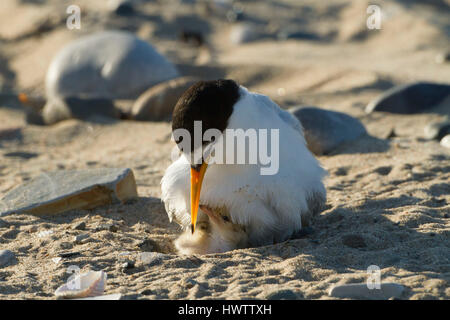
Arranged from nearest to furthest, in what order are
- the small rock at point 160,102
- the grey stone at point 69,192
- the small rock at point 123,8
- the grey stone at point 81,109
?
1. the grey stone at point 69,192
2. the small rock at point 160,102
3. the grey stone at point 81,109
4. the small rock at point 123,8

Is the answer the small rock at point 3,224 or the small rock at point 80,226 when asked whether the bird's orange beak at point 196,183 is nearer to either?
the small rock at point 80,226

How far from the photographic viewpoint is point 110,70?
851 cm

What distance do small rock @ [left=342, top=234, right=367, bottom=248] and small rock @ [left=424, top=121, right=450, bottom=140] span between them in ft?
8.26

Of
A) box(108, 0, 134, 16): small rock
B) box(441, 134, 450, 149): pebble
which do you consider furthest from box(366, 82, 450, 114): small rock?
box(108, 0, 134, 16): small rock

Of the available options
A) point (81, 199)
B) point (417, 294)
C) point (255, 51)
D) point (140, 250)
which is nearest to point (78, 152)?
point (81, 199)

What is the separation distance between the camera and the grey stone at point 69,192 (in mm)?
4289

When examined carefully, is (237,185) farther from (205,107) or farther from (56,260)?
(56,260)

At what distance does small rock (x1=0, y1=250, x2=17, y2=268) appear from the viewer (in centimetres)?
346

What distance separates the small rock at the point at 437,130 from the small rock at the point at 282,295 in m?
3.39

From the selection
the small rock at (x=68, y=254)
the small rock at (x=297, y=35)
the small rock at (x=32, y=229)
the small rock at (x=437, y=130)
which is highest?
the small rock at (x=297, y=35)

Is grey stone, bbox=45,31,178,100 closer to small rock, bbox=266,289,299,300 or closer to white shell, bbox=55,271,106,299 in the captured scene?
white shell, bbox=55,271,106,299

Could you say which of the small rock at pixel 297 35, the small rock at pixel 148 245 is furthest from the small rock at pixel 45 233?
the small rock at pixel 297 35

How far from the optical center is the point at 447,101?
22.8ft

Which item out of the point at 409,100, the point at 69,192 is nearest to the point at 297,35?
the point at 409,100
